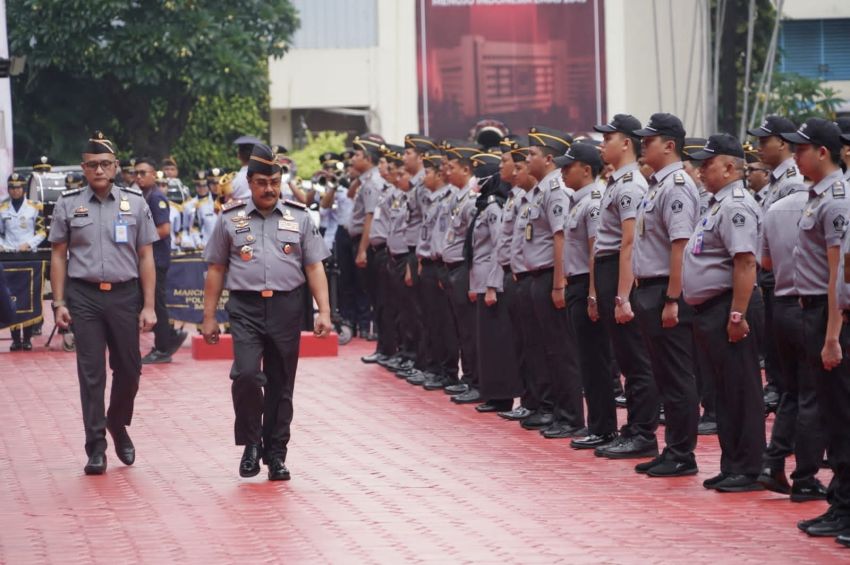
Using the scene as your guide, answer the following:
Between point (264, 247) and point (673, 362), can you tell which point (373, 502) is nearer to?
point (264, 247)

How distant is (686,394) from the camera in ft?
37.3

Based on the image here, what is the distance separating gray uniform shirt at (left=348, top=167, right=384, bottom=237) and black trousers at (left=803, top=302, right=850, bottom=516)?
10.7 metres

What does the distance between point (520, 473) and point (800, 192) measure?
8.92 feet

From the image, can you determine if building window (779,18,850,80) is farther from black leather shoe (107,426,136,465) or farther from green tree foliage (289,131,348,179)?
black leather shoe (107,426,136,465)

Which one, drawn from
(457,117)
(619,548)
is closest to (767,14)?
(457,117)

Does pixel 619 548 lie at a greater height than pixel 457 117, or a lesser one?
lesser

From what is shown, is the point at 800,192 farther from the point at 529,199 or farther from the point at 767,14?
the point at 767,14

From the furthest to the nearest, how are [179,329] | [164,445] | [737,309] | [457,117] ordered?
1. [457,117]
2. [179,329]
3. [164,445]
4. [737,309]

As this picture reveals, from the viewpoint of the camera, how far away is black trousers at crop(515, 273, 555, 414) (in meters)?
13.9

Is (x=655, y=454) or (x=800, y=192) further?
(x=655, y=454)

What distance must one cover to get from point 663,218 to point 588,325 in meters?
1.76

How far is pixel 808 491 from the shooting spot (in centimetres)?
1024

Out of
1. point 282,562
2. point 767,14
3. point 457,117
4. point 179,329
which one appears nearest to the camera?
point 282,562

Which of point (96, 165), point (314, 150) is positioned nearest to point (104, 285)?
point (96, 165)
